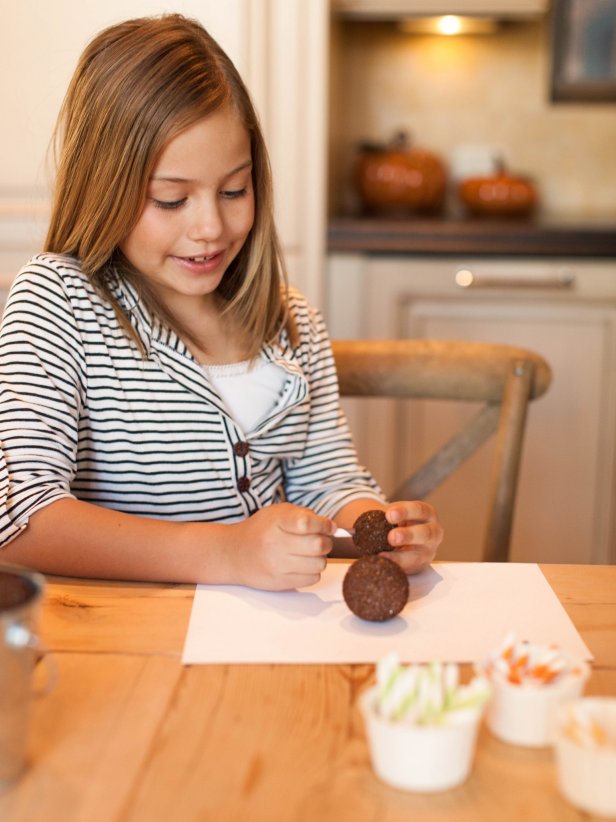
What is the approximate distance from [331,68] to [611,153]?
79cm

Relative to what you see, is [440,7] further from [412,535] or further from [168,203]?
[412,535]

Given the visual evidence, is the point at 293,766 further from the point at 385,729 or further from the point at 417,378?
the point at 417,378

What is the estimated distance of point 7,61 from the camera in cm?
218

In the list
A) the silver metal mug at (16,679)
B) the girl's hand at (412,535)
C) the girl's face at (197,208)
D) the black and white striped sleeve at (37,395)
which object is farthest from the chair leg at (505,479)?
the silver metal mug at (16,679)

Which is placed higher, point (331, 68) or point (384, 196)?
point (331, 68)

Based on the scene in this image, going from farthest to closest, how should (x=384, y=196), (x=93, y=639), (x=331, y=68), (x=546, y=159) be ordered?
(x=546, y=159)
(x=384, y=196)
(x=331, y=68)
(x=93, y=639)

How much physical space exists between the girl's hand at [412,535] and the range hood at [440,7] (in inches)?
64.7

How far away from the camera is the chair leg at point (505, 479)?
1.24m

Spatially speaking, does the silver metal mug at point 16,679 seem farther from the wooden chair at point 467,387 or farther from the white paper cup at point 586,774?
the wooden chair at point 467,387

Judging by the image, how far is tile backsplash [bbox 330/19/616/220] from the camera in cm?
269

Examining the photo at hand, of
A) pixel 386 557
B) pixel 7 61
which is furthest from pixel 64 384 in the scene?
pixel 7 61

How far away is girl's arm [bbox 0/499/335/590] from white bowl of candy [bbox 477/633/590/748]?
0.24 m

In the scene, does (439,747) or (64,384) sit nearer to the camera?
(439,747)

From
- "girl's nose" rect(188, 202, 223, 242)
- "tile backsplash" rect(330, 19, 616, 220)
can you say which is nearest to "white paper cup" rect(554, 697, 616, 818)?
"girl's nose" rect(188, 202, 223, 242)
